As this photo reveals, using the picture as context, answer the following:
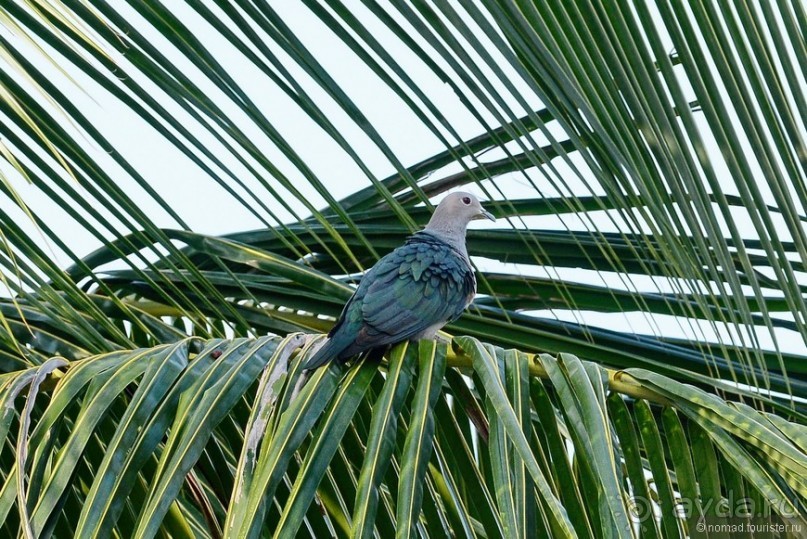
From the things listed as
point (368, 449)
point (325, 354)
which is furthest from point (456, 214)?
point (368, 449)

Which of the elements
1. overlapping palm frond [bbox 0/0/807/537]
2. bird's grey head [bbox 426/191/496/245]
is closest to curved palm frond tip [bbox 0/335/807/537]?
overlapping palm frond [bbox 0/0/807/537]

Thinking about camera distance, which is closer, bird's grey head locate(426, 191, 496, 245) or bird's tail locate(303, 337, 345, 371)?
bird's tail locate(303, 337, 345, 371)

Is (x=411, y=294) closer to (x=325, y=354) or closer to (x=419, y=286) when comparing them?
(x=419, y=286)

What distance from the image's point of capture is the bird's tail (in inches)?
73.6

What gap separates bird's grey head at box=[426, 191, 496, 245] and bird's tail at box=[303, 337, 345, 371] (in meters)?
1.20

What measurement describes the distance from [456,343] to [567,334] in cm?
99

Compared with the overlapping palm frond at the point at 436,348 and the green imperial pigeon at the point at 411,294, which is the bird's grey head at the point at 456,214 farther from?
the overlapping palm frond at the point at 436,348

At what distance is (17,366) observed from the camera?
2.13 meters

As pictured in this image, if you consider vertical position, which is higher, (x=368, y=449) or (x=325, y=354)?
(x=325, y=354)

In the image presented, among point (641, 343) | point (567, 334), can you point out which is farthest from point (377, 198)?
point (641, 343)

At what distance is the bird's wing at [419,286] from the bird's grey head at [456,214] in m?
0.29

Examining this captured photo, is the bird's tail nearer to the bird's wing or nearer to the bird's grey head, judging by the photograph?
the bird's wing

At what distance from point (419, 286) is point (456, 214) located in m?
0.81

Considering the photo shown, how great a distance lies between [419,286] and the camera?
272 cm
